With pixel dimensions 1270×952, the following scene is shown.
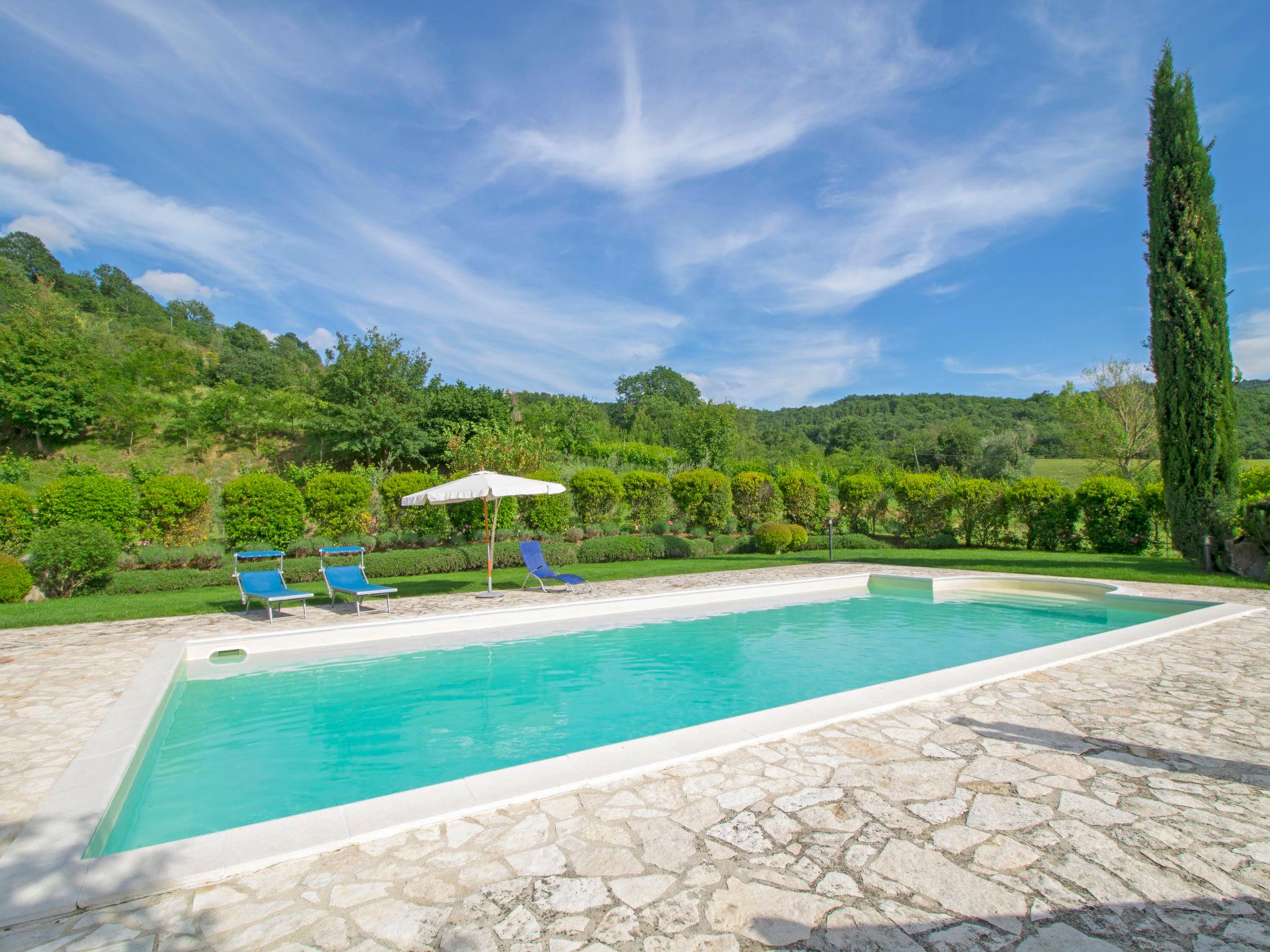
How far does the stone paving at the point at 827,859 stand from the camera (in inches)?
80.7

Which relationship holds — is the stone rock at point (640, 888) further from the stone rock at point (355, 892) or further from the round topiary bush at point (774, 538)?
the round topiary bush at point (774, 538)

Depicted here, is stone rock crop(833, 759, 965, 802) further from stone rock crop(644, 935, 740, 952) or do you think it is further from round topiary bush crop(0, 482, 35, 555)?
round topiary bush crop(0, 482, 35, 555)

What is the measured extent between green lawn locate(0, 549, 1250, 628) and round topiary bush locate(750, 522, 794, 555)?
0.44m

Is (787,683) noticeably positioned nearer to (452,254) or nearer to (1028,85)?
(1028,85)

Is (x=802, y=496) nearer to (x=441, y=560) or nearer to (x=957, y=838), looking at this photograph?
(x=441, y=560)

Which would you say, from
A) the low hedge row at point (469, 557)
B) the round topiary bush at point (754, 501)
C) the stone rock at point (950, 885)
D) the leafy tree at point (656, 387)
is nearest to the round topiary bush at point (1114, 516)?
the low hedge row at point (469, 557)

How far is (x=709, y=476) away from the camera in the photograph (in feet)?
59.6

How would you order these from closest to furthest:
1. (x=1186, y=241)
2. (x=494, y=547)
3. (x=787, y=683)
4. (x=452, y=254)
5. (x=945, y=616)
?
(x=787, y=683)
(x=945, y=616)
(x=1186, y=241)
(x=494, y=547)
(x=452, y=254)

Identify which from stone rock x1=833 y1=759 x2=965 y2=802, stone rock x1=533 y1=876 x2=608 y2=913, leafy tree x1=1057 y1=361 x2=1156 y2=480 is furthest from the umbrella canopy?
leafy tree x1=1057 y1=361 x2=1156 y2=480

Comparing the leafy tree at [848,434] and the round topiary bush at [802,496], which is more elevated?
the leafy tree at [848,434]

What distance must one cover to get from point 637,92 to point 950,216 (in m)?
8.47

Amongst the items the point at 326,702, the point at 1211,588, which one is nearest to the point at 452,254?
the point at 326,702

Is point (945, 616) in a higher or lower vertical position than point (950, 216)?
lower

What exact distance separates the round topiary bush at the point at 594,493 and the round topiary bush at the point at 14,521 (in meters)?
10.8
